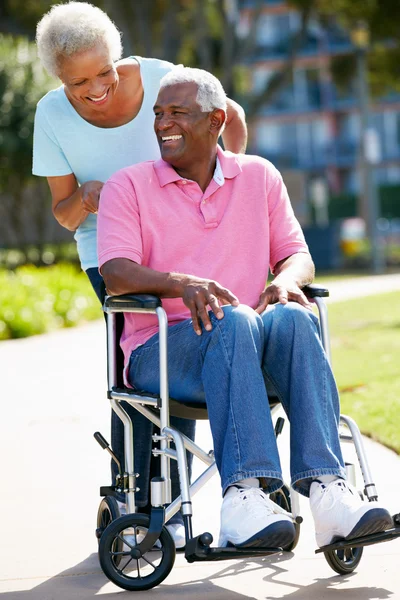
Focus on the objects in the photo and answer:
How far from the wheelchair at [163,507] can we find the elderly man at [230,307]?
5 cm

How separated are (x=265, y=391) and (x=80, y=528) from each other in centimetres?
131

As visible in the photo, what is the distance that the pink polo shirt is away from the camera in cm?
346

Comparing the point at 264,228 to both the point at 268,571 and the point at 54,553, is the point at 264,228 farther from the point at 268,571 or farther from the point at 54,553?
the point at 54,553

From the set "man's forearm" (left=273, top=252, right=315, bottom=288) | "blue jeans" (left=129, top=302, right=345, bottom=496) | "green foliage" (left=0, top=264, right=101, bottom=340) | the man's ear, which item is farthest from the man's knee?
"green foliage" (left=0, top=264, right=101, bottom=340)

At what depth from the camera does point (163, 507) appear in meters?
3.21

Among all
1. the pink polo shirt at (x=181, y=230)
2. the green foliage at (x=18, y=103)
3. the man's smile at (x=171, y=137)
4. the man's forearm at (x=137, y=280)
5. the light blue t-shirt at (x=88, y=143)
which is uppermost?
the green foliage at (x=18, y=103)

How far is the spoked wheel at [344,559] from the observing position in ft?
10.6

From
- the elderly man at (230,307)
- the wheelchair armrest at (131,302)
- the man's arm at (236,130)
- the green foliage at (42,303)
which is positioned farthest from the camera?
the green foliage at (42,303)

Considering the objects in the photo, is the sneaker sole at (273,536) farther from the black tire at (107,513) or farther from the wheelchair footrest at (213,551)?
the black tire at (107,513)

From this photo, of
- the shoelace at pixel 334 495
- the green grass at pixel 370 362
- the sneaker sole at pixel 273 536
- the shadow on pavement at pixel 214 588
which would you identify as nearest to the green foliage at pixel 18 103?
the green grass at pixel 370 362

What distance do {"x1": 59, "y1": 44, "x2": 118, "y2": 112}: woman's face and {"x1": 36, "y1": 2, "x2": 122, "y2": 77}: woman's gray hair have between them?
25 mm

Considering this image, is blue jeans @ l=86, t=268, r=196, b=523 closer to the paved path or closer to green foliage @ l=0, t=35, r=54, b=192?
the paved path

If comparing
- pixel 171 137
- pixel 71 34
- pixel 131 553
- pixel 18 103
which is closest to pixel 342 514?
pixel 131 553

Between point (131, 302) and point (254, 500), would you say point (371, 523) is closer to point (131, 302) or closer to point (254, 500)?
point (254, 500)
